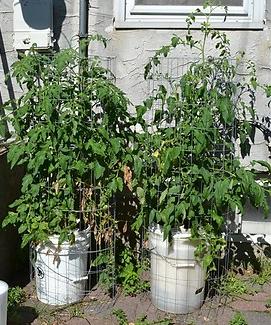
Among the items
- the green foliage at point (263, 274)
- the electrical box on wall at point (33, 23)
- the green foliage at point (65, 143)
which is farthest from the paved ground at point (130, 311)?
the electrical box on wall at point (33, 23)

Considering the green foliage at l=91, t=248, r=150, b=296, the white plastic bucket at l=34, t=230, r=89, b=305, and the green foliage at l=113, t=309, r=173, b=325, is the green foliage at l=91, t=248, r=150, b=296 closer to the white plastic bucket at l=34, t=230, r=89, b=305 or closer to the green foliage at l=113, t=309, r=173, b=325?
the white plastic bucket at l=34, t=230, r=89, b=305

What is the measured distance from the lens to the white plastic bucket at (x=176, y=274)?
4473 millimetres

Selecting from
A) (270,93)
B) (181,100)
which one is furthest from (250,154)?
(181,100)

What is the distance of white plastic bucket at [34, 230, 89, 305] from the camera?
455 cm

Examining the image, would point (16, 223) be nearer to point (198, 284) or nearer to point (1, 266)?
point (1, 266)

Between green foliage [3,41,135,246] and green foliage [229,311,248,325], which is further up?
green foliage [3,41,135,246]

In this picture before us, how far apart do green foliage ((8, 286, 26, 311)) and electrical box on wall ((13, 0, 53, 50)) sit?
6.55ft

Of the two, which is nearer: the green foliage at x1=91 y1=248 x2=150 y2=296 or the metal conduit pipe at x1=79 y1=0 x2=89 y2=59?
the green foliage at x1=91 y1=248 x2=150 y2=296

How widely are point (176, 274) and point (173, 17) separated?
2147 mm

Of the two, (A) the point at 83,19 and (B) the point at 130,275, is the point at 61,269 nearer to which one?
(B) the point at 130,275

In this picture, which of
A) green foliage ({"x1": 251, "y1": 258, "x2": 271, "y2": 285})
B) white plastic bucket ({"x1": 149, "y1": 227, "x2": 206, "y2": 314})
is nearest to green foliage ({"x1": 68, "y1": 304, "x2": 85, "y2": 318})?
white plastic bucket ({"x1": 149, "y1": 227, "x2": 206, "y2": 314})

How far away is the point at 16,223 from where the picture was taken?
4.75 meters

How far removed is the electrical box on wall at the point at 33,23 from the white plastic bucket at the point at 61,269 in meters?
Answer: 1.71

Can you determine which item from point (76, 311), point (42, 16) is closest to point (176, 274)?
point (76, 311)
